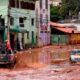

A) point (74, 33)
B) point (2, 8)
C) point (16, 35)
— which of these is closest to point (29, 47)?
point (16, 35)

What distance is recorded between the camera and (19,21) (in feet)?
192

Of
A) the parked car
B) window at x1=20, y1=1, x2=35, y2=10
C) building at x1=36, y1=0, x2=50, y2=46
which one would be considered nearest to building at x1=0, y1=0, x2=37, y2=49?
window at x1=20, y1=1, x2=35, y2=10

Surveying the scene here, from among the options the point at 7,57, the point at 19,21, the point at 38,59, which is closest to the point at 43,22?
the point at 19,21

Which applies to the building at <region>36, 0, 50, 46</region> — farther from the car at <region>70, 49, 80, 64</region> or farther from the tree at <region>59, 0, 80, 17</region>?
the car at <region>70, 49, 80, 64</region>

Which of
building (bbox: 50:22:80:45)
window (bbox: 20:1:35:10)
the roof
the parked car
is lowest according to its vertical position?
building (bbox: 50:22:80:45)

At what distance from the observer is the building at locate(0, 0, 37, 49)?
54.6 metres

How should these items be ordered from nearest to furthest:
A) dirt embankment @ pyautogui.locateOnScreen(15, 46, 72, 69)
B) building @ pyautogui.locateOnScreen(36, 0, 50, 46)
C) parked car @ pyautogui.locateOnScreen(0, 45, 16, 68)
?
parked car @ pyautogui.locateOnScreen(0, 45, 16, 68)
dirt embankment @ pyautogui.locateOnScreen(15, 46, 72, 69)
building @ pyautogui.locateOnScreen(36, 0, 50, 46)

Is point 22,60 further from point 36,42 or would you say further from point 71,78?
point 36,42

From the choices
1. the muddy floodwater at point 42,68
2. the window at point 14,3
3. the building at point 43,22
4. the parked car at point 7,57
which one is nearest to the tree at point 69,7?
the building at point 43,22

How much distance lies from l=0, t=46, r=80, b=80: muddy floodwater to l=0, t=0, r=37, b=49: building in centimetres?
622

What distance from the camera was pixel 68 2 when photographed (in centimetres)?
8550

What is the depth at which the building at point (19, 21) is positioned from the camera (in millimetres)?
54625

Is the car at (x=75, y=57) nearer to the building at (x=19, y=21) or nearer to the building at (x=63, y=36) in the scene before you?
the building at (x=19, y=21)

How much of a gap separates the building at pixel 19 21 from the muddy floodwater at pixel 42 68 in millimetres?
6225
